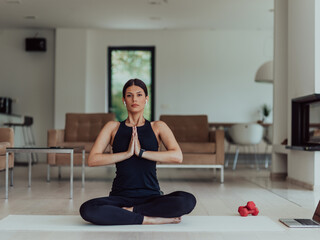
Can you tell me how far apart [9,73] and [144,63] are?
2866mm

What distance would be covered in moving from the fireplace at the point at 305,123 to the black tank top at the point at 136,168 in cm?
277

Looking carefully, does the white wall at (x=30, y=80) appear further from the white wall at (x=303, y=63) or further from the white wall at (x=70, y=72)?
the white wall at (x=303, y=63)

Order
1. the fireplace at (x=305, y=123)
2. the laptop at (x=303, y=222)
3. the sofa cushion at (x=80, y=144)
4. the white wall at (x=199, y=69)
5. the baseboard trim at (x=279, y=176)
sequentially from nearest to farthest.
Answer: the laptop at (x=303, y=222) → the fireplace at (x=305, y=123) → the sofa cushion at (x=80, y=144) → the baseboard trim at (x=279, y=176) → the white wall at (x=199, y=69)

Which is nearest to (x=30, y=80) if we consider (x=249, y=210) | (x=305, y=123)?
(x=305, y=123)

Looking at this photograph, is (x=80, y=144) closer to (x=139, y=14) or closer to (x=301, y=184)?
(x=301, y=184)

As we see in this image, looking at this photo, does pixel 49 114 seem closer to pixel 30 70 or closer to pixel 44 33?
pixel 30 70

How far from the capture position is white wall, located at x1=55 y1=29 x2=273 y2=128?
411 inches

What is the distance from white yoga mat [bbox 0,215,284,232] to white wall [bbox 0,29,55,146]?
7416 millimetres

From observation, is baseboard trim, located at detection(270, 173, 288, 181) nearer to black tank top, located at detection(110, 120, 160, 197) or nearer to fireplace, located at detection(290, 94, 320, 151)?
fireplace, located at detection(290, 94, 320, 151)

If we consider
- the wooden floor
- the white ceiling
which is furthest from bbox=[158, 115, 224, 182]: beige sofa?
the white ceiling

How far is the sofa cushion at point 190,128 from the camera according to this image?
686cm

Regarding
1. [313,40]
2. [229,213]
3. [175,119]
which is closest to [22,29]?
[175,119]

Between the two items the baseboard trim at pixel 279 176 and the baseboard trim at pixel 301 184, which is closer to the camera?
the baseboard trim at pixel 301 184

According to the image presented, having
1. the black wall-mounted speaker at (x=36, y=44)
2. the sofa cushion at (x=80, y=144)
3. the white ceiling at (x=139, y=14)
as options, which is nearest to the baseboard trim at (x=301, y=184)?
the sofa cushion at (x=80, y=144)
